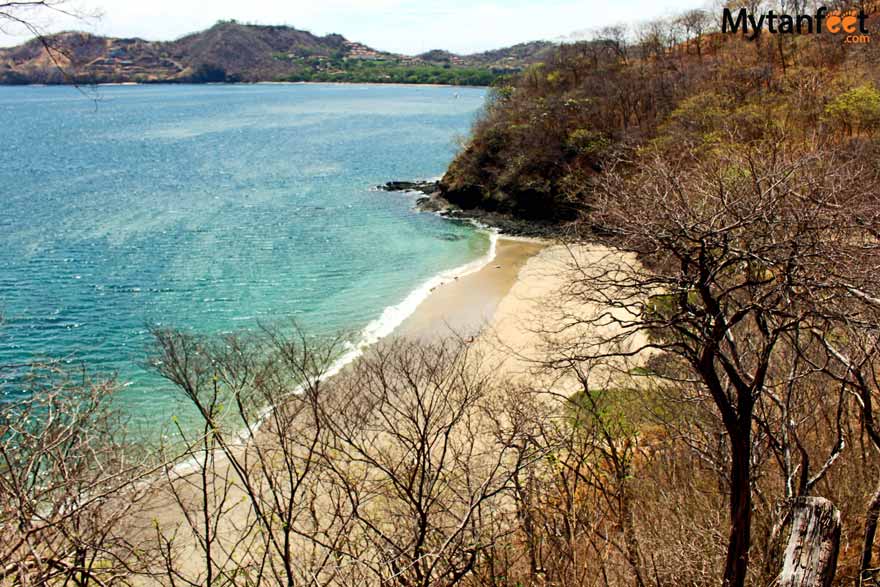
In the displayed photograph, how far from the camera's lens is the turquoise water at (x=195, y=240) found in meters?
26.0

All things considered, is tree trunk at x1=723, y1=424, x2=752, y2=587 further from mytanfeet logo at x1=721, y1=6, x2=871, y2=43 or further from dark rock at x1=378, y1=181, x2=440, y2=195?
dark rock at x1=378, y1=181, x2=440, y2=195

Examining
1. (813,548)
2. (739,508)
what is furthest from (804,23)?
(813,548)

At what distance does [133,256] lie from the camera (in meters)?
35.4

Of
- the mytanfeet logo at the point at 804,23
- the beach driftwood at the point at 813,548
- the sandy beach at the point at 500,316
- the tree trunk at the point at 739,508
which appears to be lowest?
the sandy beach at the point at 500,316

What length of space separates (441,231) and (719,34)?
128 feet

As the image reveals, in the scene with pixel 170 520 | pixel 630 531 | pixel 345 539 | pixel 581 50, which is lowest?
pixel 170 520

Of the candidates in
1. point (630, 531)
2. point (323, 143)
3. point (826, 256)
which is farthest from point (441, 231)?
point (323, 143)

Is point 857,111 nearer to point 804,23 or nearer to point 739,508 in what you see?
point 739,508

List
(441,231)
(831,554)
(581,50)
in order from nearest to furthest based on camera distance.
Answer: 1. (831,554)
2. (441,231)
3. (581,50)

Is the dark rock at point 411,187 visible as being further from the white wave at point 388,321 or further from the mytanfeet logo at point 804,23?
the mytanfeet logo at point 804,23

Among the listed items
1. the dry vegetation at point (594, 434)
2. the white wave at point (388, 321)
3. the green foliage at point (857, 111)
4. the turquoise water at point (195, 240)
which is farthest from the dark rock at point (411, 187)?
the green foliage at point (857, 111)

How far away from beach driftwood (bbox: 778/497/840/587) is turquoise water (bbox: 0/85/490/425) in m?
8.04

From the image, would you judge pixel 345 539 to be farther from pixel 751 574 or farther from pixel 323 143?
pixel 323 143

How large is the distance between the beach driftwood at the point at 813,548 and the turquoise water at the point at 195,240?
804 cm
